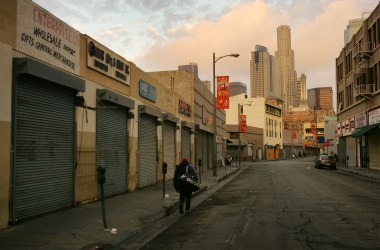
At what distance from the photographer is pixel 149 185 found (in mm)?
21234

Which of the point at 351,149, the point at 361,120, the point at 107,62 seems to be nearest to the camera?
the point at 107,62

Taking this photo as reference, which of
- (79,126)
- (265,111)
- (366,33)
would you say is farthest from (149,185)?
(265,111)

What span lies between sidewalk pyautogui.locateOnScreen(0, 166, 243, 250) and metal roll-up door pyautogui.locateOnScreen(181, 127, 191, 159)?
15.2 m

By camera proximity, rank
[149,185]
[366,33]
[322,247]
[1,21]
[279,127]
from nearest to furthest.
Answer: [322,247]
[1,21]
[149,185]
[366,33]
[279,127]

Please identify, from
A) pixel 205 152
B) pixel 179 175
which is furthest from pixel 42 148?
pixel 205 152

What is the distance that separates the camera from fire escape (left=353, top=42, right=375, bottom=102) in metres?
38.2

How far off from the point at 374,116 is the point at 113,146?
92.6ft

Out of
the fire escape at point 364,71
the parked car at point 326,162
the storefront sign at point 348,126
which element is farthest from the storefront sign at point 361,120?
the parked car at point 326,162

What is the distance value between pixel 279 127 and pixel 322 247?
333ft

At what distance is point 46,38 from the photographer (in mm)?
11383

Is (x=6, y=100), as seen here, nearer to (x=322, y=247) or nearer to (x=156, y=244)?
(x=156, y=244)

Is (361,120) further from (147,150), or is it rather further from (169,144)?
(147,150)

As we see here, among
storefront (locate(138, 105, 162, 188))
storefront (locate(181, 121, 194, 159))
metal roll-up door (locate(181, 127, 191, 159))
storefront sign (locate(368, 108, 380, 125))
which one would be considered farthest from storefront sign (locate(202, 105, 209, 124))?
storefront (locate(138, 105, 162, 188))

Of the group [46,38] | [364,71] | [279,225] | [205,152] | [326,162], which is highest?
[364,71]
